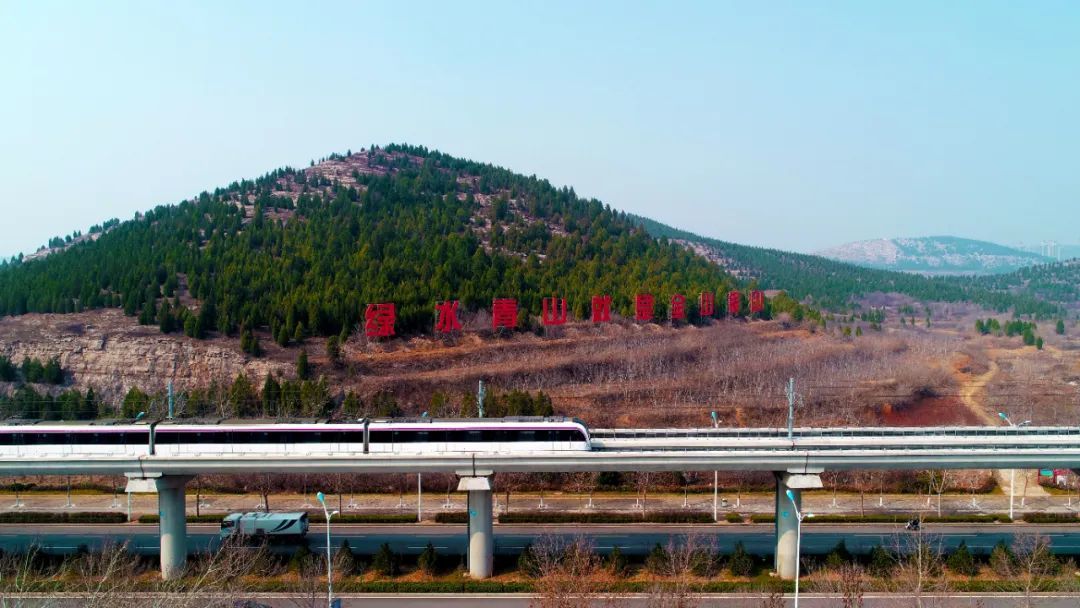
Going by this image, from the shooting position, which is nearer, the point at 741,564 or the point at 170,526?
the point at 741,564

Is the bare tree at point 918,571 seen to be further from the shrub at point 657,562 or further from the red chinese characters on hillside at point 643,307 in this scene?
the red chinese characters on hillside at point 643,307

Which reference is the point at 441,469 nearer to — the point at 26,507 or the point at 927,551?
the point at 927,551

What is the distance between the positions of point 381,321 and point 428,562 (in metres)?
28.4

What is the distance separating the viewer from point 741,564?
23.1m

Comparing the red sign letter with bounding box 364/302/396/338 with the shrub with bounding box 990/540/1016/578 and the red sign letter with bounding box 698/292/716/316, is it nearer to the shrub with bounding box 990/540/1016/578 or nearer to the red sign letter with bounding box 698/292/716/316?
the red sign letter with bounding box 698/292/716/316

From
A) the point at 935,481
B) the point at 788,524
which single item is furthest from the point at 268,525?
the point at 935,481

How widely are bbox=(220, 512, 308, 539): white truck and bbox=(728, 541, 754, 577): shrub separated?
46.7 feet

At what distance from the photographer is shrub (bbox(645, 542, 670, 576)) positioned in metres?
23.1

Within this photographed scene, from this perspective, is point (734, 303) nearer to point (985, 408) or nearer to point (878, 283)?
point (985, 408)

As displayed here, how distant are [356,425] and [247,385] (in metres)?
19.6

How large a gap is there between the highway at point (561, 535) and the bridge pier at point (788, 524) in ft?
7.91

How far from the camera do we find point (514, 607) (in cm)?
2112

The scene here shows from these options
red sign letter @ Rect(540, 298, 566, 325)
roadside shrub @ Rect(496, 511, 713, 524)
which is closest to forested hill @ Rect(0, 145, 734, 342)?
red sign letter @ Rect(540, 298, 566, 325)

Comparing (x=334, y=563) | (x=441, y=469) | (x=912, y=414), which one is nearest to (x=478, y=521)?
(x=441, y=469)
